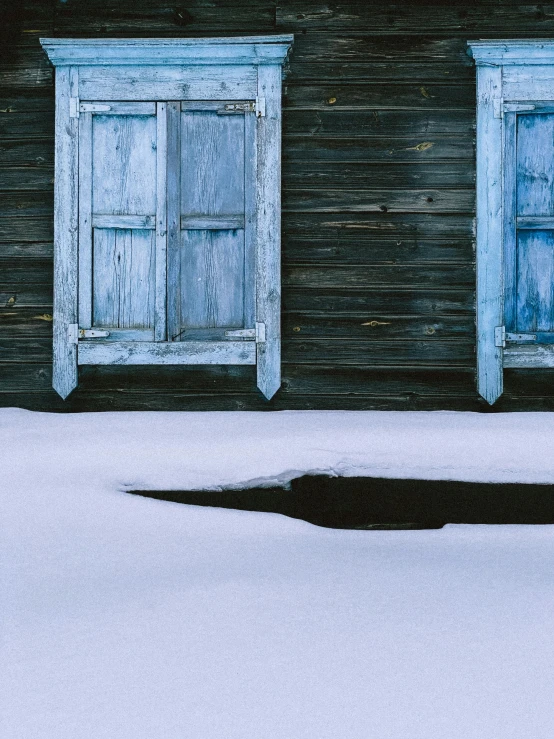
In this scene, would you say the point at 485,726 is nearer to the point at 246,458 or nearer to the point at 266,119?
the point at 246,458

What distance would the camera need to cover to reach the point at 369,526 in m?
2.80

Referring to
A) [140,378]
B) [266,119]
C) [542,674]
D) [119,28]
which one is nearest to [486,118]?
[266,119]

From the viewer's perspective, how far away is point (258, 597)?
2.20 meters

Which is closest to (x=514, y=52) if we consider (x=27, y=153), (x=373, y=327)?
(x=373, y=327)

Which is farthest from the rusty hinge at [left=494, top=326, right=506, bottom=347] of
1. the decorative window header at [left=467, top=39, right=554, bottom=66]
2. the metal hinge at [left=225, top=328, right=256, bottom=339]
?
the decorative window header at [left=467, top=39, right=554, bottom=66]

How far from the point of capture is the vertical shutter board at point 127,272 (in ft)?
14.1

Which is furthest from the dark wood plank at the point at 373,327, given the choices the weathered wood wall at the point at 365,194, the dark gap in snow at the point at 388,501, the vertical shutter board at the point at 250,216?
the dark gap in snow at the point at 388,501

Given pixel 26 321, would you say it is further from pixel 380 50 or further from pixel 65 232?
pixel 380 50

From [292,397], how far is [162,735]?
9.21 feet

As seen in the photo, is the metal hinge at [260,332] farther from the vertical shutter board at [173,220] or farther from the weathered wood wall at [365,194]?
the vertical shutter board at [173,220]

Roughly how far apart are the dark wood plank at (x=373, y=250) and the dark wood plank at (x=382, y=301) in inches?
6.9

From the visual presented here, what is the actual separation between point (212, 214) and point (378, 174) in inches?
40.9

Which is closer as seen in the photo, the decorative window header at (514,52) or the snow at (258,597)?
the snow at (258,597)

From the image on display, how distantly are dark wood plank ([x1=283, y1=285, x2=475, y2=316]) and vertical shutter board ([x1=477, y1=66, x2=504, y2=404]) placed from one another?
4.3 inches
